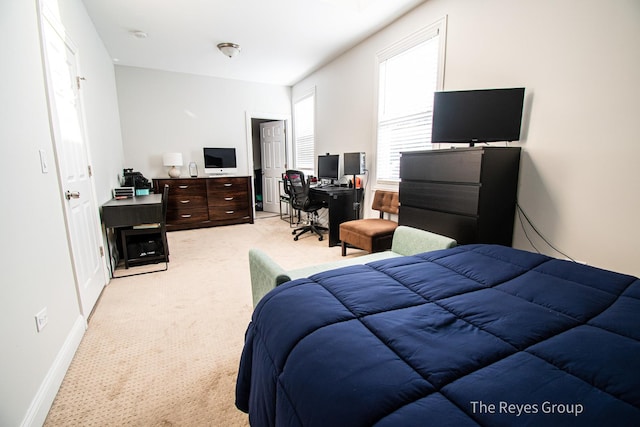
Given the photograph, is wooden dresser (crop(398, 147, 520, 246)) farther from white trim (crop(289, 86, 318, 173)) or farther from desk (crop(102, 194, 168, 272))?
white trim (crop(289, 86, 318, 173))

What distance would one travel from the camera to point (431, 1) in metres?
2.86

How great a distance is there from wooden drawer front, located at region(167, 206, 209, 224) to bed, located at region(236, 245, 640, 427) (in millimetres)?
4442

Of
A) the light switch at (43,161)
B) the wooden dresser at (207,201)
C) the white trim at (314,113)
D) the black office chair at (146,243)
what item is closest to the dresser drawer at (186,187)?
the wooden dresser at (207,201)

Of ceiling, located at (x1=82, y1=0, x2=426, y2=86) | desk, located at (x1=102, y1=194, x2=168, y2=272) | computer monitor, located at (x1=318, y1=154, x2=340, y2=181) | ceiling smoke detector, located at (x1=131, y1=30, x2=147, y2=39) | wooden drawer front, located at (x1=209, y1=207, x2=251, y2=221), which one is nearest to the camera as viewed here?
desk, located at (x1=102, y1=194, x2=168, y2=272)

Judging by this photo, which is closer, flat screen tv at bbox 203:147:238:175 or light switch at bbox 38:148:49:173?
light switch at bbox 38:148:49:173

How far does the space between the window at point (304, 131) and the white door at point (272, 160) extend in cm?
32

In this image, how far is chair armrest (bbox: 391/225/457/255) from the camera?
6.34 feet

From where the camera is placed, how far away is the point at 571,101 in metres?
1.98

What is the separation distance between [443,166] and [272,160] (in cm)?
471

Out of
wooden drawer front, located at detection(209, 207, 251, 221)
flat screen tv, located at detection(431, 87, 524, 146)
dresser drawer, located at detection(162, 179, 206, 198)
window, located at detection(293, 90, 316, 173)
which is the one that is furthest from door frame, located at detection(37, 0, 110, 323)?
window, located at detection(293, 90, 316, 173)

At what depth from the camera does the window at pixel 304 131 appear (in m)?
5.48

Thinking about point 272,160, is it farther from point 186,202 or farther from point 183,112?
point 186,202

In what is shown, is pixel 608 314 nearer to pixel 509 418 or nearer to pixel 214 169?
pixel 509 418

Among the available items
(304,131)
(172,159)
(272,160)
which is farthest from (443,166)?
(272,160)
